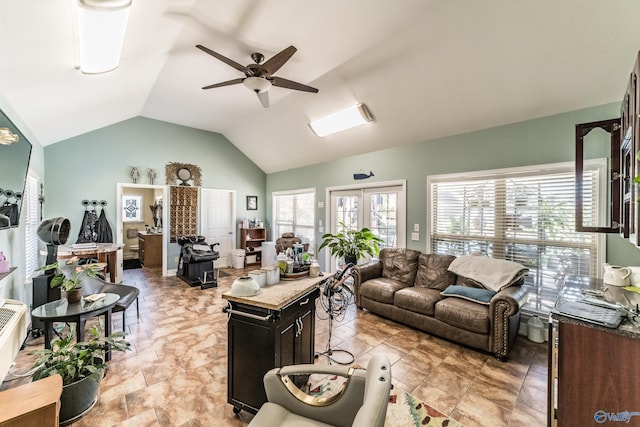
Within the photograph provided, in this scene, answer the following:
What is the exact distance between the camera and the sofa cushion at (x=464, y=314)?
2775 mm

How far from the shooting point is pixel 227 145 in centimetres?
704

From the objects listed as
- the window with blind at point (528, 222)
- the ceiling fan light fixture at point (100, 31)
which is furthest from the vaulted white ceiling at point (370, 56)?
the window with blind at point (528, 222)

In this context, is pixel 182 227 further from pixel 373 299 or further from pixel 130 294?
pixel 373 299

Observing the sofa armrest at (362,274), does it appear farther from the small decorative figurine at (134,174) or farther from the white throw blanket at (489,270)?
the small decorative figurine at (134,174)

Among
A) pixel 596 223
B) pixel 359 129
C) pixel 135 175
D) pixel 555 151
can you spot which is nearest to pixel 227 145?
pixel 135 175

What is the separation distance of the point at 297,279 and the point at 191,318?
7.30 feet

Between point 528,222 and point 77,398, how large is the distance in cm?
472

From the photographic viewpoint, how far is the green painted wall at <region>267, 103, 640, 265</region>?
290 centimetres

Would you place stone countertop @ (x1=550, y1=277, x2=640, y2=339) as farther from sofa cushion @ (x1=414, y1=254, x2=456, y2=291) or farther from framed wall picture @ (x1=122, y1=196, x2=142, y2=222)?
framed wall picture @ (x1=122, y1=196, x2=142, y2=222)

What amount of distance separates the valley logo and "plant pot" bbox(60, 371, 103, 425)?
123 inches

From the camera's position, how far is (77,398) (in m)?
1.88

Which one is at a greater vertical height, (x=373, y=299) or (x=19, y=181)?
(x=19, y=181)

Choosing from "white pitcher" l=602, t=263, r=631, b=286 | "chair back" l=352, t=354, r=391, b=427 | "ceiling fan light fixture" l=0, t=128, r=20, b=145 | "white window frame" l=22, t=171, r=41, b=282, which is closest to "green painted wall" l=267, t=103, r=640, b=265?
"white pitcher" l=602, t=263, r=631, b=286

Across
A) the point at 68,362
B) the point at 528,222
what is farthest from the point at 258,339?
the point at 528,222
